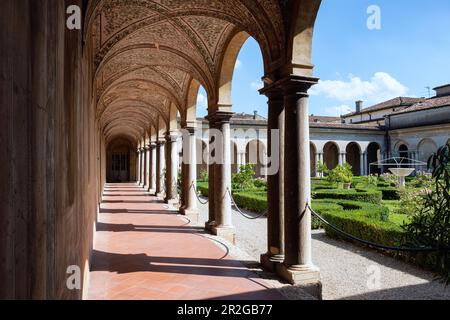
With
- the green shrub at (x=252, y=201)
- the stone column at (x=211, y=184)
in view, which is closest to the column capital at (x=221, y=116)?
the stone column at (x=211, y=184)

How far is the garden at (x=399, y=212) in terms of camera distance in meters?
2.51

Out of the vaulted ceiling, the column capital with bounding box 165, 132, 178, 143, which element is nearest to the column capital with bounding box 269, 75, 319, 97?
the vaulted ceiling

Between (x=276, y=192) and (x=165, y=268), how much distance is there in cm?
232

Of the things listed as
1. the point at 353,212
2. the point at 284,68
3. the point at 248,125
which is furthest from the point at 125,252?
the point at 248,125

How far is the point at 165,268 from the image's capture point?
575 cm

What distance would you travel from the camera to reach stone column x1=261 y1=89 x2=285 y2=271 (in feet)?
18.8

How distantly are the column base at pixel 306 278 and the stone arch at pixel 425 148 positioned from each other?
31.2 m

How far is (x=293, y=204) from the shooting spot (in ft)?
17.0

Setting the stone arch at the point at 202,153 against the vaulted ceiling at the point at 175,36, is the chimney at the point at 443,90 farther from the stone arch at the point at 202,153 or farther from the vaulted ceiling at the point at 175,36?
the vaulted ceiling at the point at 175,36

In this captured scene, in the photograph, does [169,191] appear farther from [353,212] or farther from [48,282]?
[48,282]

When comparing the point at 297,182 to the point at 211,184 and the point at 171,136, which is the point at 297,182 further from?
→ the point at 171,136

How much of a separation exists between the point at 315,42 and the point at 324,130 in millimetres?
29486

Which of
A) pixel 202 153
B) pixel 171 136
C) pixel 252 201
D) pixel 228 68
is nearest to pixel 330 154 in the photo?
pixel 202 153

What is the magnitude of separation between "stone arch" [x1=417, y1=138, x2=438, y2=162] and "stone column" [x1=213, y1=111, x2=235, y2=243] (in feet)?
94.9
